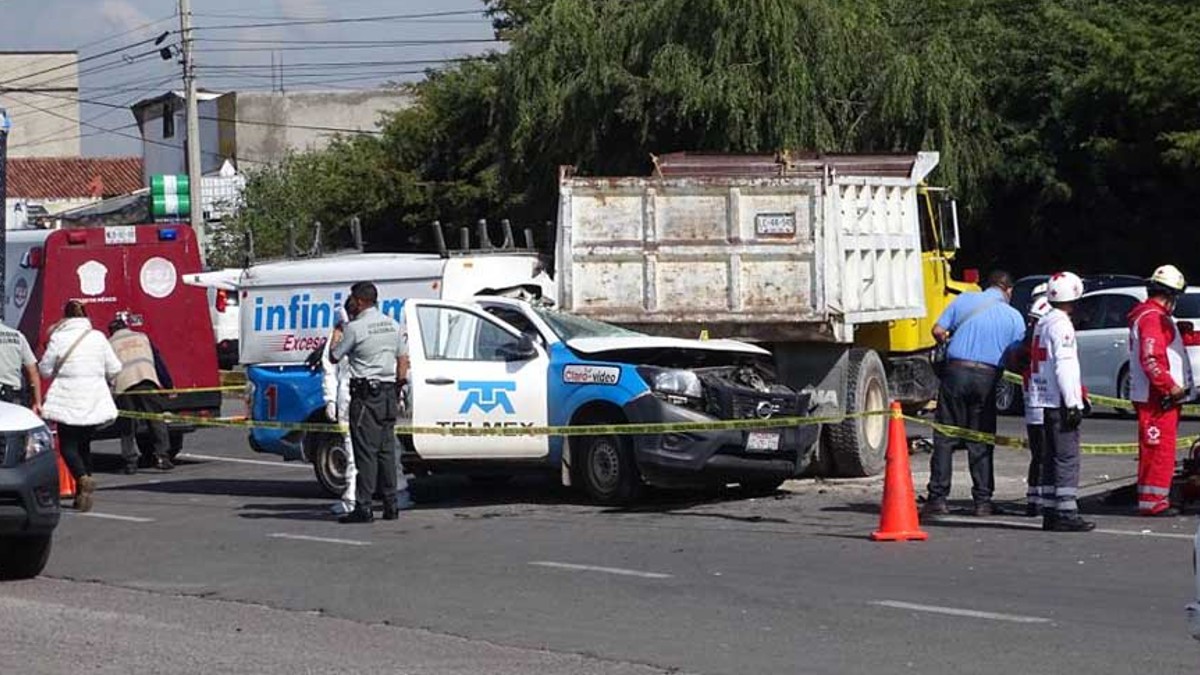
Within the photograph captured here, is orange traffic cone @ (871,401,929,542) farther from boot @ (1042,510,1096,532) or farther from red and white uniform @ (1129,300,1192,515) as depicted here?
red and white uniform @ (1129,300,1192,515)

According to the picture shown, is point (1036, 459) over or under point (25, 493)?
under

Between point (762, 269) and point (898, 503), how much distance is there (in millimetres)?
4269

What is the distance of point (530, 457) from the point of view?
52.6ft

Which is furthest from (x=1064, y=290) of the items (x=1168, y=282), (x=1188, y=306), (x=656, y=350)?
(x=1188, y=306)

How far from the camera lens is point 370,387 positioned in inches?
591

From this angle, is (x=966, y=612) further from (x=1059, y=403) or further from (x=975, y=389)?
(x=975, y=389)

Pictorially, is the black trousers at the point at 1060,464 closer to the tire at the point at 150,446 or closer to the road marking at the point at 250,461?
the road marking at the point at 250,461

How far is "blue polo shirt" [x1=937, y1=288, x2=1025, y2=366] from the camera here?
14.5m

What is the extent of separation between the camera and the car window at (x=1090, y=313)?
2495 centimetres

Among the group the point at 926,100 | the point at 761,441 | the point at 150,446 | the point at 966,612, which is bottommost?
the point at 966,612

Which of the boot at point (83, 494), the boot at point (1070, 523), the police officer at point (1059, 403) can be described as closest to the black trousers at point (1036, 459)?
the police officer at point (1059, 403)

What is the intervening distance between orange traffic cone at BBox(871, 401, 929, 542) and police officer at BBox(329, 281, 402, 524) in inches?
161

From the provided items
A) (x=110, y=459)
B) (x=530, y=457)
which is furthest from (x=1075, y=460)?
(x=110, y=459)

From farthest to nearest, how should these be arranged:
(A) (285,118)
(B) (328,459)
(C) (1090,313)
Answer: (A) (285,118) → (C) (1090,313) → (B) (328,459)
